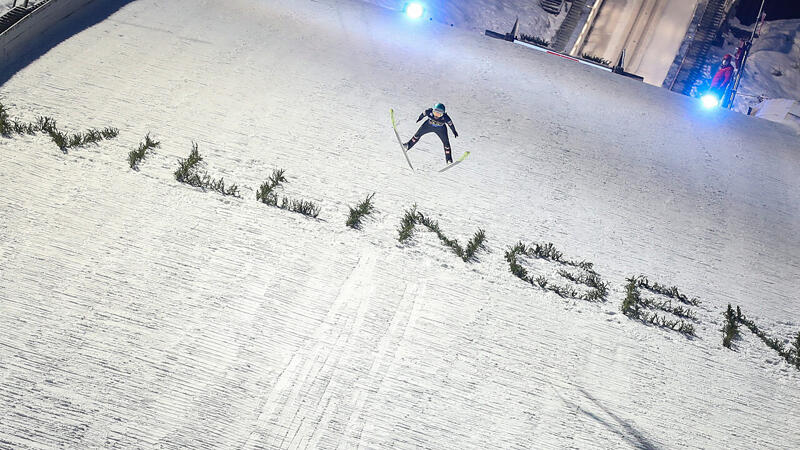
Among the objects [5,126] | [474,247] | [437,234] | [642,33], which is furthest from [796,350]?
[642,33]

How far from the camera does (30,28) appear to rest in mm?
14273

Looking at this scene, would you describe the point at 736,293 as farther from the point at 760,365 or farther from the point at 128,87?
the point at 128,87

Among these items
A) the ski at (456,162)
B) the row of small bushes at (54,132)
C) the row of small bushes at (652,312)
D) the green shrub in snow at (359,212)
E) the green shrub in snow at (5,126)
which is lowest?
the green shrub in snow at (5,126)

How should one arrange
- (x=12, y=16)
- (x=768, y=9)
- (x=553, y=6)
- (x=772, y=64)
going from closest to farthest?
1. (x=12, y=16)
2. (x=772, y=64)
3. (x=553, y=6)
4. (x=768, y=9)

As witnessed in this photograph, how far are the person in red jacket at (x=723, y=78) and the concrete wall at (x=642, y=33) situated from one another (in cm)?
247

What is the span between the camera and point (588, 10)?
27.8 meters

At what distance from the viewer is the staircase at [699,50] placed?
25.2m

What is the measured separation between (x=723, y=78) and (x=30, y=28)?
2336cm

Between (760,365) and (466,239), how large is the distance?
5.22 metres

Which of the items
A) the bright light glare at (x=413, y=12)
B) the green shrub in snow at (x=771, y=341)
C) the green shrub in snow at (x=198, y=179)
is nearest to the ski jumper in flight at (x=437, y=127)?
the green shrub in snow at (x=198, y=179)

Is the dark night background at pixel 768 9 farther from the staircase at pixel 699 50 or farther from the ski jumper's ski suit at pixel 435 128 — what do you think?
the ski jumper's ski suit at pixel 435 128

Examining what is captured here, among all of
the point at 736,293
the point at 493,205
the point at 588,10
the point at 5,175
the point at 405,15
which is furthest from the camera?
the point at 588,10

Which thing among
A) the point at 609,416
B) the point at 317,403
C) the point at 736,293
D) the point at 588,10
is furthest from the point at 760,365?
the point at 588,10

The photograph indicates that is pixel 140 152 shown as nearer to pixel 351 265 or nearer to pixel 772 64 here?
pixel 351 265
